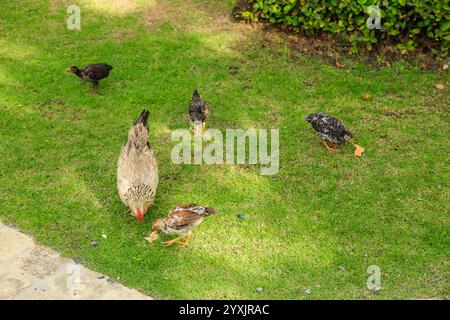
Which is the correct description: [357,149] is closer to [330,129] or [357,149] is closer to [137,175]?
[330,129]

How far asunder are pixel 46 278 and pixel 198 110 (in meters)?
3.74

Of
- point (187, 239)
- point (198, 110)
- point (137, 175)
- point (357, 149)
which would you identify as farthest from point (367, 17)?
point (187, 239)

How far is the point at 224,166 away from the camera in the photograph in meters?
9.35

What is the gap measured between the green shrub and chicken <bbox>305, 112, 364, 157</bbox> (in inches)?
119

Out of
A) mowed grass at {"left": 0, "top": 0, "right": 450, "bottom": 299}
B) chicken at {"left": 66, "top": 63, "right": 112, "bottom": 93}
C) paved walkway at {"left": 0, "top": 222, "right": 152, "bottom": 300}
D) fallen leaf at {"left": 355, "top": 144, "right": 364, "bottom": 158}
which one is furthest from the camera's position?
chicken at {"left": 66, "top": 63, "right": 112, "bottom": 93}

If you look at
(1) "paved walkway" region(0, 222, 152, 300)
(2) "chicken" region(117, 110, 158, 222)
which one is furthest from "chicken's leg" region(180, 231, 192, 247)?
(1) "paved walkway" region(0, 222, 152, 300)

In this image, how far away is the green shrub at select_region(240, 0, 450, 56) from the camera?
11250mm

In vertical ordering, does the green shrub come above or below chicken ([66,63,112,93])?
above

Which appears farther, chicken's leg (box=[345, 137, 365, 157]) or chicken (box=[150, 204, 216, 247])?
chicken's leg (box=[345, 137, 365, 157])

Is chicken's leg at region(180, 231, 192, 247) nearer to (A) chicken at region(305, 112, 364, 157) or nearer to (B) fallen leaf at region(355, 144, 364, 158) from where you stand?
(A) chicken at region(305, 112, 364, 157)

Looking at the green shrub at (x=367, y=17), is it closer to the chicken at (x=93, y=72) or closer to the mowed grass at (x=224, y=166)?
the mowed grass at (x=224, y=166)

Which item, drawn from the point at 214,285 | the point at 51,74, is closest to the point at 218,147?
the point at 214,285
